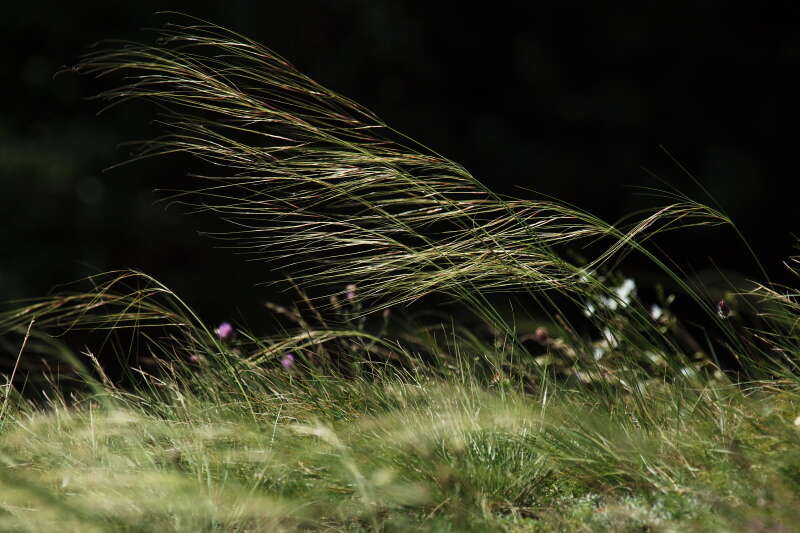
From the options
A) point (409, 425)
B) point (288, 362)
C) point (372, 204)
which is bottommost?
point (288, 362)

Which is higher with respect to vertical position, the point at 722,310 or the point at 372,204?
the point at 372,204

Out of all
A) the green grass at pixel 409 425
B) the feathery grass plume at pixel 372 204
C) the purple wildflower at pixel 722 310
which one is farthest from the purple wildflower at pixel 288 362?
the purple wildflower at pixel 722 310

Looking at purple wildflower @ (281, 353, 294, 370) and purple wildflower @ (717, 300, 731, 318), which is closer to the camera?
purple wildflower @ (717, 300, 731, 318)

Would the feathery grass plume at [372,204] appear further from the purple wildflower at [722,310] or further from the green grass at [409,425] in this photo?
the purple wildflower at [722,310]

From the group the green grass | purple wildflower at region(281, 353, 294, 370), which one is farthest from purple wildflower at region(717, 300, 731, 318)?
purple wildflower at region(281, 353, 294, 370)

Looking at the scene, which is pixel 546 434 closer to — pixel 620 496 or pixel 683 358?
pixel 620 496

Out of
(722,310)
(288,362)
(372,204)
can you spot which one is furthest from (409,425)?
(722,310)

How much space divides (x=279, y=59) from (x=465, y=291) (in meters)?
0.56

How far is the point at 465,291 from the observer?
177cm

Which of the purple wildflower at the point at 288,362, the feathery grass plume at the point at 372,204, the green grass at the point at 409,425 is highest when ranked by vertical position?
the feathery grass plume at the point at 372,204

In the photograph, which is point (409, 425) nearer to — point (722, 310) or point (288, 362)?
point (288, 362)

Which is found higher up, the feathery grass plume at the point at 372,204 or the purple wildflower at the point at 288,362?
the feathery grass plume at the point at 372,204

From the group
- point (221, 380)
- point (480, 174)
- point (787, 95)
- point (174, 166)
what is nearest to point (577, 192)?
point (480, 174)

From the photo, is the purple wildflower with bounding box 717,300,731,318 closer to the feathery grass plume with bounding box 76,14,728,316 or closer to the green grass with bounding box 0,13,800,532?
the green grass with bounding box 0,13,800,532
